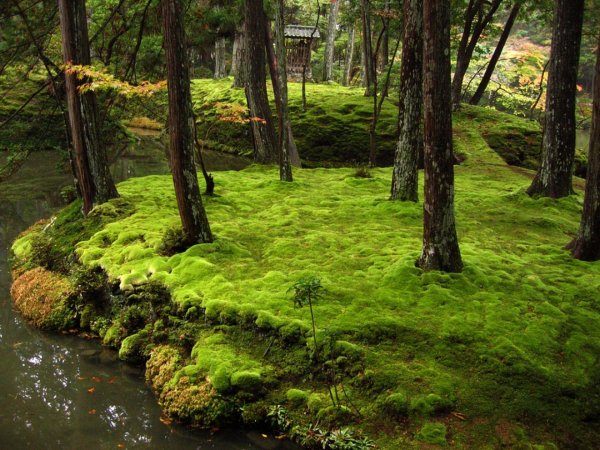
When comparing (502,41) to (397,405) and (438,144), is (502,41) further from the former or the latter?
(397,405)

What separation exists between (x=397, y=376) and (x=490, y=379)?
1.02 m

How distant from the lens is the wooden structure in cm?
2914

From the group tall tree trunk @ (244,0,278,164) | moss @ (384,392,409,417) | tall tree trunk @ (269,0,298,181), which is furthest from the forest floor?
tall tree trunk @ (244,0,278,164)

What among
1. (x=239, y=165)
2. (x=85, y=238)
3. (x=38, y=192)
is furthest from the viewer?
(x=239, y=165)

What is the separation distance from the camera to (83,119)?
31.6 ft

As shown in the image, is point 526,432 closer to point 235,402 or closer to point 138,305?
point 235,402

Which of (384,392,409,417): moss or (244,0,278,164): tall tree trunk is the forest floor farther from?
(244,0,278,164): tall tree trunk

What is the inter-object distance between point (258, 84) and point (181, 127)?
825 cm

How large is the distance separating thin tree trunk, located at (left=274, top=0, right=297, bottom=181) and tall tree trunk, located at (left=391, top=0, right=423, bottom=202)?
3262mm

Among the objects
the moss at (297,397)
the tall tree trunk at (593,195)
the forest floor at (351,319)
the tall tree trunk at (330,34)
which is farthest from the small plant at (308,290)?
the tall tree trunk at (330,34)

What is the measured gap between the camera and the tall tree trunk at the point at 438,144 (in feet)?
21.0

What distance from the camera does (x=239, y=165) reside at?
65.3 ft

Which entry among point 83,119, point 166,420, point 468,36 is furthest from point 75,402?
point 468,36

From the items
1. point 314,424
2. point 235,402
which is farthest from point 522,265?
point 235,402
